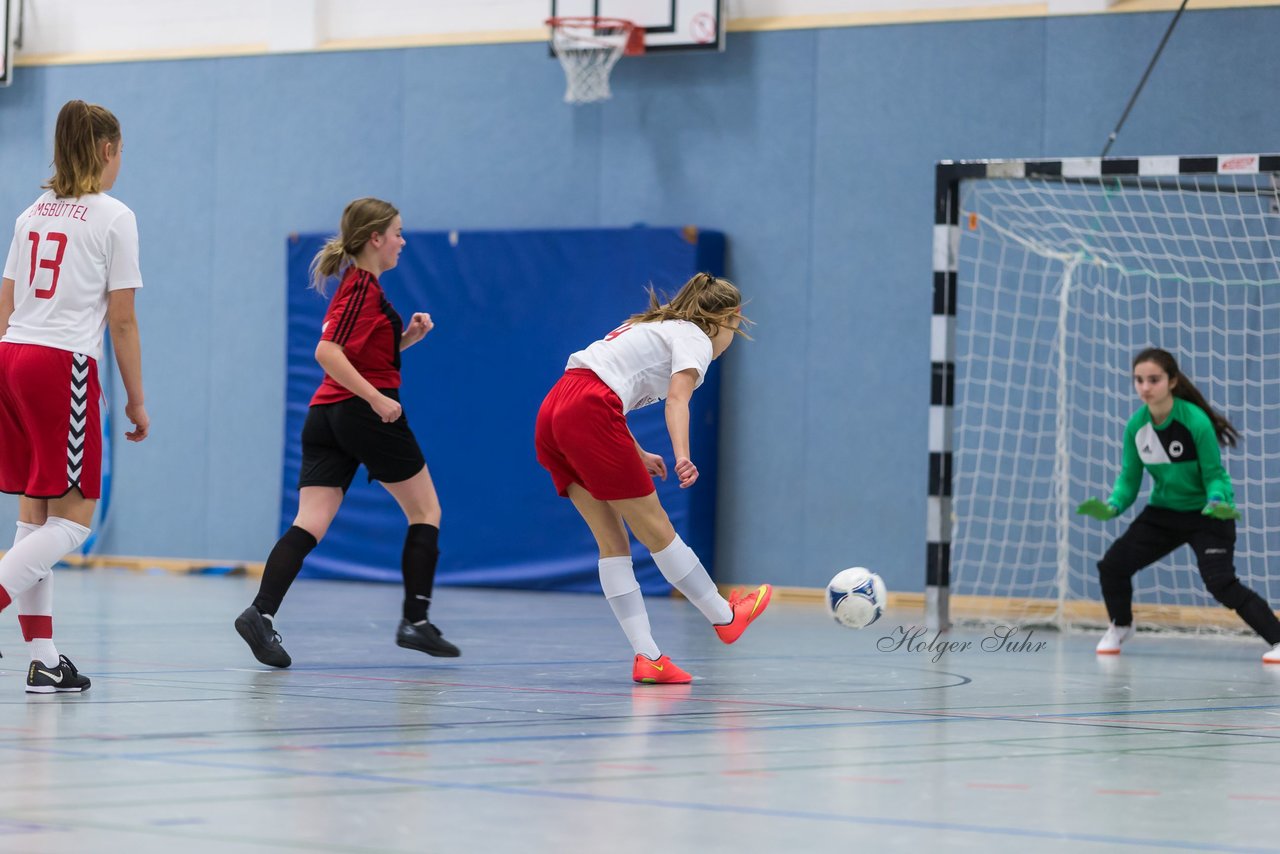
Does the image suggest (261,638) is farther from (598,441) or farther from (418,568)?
(598,441)

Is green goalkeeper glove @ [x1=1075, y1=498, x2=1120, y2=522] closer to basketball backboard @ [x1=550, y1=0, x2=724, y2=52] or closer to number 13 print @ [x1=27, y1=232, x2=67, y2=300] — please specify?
number 13 print @ [x1=27, y1=232, x2=67, y2=300]

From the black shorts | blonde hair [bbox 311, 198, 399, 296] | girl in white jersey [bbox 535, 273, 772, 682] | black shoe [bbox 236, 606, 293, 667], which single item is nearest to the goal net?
girl in white jersey [bbox 535, 273, 772, 682]

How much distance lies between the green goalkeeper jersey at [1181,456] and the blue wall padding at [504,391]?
4688 mm

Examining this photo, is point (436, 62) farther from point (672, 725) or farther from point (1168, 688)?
point (672, 725)

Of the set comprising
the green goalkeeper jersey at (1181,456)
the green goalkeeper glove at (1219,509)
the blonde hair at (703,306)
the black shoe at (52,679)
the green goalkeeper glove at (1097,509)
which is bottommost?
the black shoe at (52,679)

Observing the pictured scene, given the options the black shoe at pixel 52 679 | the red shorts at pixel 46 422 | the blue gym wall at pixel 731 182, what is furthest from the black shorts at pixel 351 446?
the blue gym wall at pixel 731 182

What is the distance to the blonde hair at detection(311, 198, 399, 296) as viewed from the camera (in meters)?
6.60

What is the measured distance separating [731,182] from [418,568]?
717 centimetres

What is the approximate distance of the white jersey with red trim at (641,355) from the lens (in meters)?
5.91

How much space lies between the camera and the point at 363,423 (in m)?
6.48

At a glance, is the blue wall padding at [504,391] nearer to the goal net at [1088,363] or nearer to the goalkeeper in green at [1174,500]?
the goal net at [1088,363]

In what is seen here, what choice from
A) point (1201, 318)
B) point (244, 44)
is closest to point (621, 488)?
point (1201, 318)

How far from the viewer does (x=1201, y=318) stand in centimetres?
1168

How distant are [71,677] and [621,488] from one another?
5.92 feet
